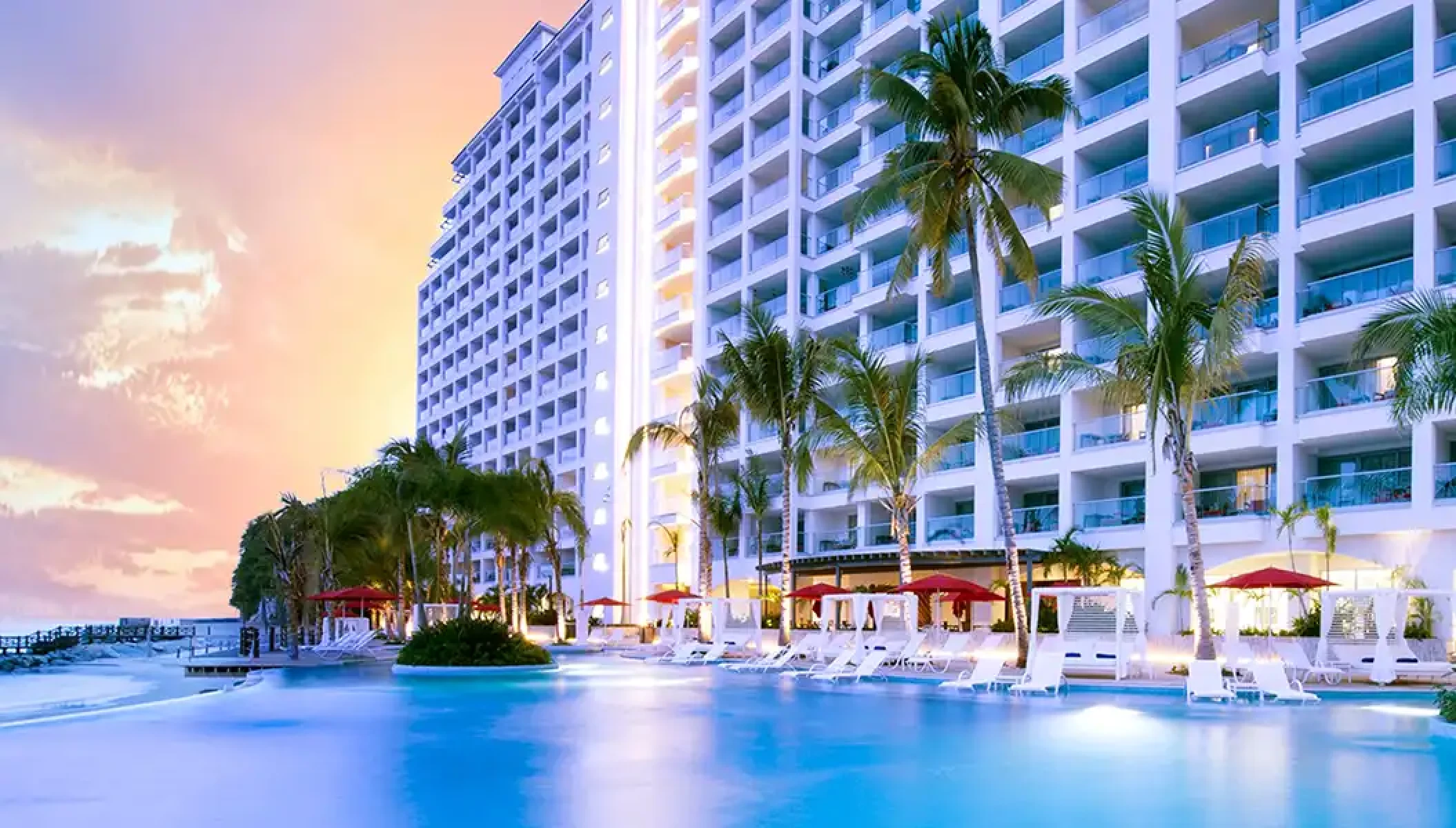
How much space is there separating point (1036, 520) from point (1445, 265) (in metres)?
13.8

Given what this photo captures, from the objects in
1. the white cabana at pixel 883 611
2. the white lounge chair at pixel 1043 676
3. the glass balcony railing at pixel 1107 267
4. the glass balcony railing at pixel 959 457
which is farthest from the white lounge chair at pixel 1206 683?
the glass balcony railing at pixel 959 457

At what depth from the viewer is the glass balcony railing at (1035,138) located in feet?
132

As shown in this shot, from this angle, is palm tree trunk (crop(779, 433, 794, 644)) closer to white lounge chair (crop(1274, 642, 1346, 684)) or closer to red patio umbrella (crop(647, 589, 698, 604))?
red patio umbrella (crop(647, 589, 698, 604))

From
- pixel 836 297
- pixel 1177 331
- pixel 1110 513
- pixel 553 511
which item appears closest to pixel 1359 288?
pixel 1110 513

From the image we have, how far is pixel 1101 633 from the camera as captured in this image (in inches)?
980

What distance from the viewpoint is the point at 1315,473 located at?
33031mm

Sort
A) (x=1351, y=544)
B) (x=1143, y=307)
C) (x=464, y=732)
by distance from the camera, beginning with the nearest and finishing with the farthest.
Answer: (x=464, y=732) → (x=1351, y=544) → (x=1143, y=307)

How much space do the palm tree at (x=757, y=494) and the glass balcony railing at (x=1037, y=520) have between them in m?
10.5

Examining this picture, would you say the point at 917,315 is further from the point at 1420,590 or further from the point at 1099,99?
the point at 1420,590

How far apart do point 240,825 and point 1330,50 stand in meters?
33.0

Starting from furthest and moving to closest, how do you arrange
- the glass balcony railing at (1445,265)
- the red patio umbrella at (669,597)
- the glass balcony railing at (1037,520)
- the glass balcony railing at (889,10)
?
the glass balcony railing at (889,10)
the red patio umbrella at (669,597)
the glass balcony railing at (1037,520)
the glass balcony railing at (1445,265)

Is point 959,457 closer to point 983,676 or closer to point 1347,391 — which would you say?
point 1347,391

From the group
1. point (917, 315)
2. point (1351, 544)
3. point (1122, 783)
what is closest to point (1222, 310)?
point (1351, 544)

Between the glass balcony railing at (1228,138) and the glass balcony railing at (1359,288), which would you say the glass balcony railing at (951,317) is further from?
the glass balcony railing at (1359,288)
